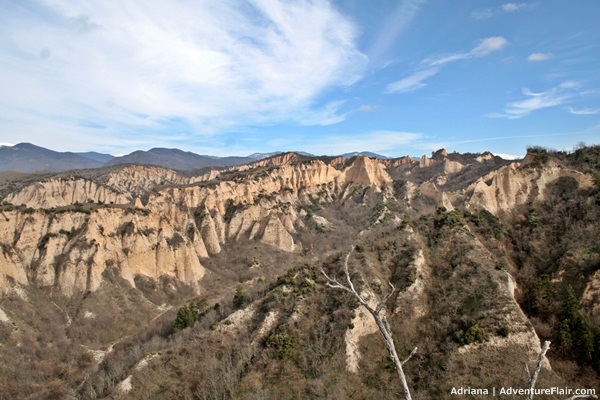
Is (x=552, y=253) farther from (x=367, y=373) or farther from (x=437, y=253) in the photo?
(x=367, y=373)

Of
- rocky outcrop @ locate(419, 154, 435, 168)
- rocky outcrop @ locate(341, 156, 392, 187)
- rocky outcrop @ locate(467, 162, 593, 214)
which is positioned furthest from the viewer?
rocky outcrop @ locate(419, 154, 435, 168)

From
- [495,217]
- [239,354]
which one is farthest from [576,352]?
[239,354]

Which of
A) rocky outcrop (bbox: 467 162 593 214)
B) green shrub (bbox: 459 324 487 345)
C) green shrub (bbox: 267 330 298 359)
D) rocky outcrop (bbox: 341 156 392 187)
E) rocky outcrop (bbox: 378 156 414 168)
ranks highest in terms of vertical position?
rocky outcrop (bbox: 378 156 414 168)

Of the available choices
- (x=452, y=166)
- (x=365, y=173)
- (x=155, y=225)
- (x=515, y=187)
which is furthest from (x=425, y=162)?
(x=155, y=225)

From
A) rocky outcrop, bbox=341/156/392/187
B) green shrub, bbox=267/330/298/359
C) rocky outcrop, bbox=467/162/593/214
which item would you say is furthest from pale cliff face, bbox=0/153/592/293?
green shrub, bbox=267/330/298/359

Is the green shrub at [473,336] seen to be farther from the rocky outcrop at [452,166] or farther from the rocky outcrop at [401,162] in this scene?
the rocky outcrop at [401,162]

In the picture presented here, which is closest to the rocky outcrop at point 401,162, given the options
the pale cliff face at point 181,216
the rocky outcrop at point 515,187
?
the pale cliff face at point 181,216

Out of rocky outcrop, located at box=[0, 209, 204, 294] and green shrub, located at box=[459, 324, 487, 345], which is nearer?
green shrub, located at box=[459, 324, 487, 345]

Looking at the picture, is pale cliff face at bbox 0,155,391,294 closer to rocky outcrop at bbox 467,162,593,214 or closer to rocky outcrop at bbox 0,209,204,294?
rocky outcrop at bbox 0,209,204,294

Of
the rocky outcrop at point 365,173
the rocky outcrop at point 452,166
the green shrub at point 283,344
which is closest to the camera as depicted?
the green shrub at point 283,344

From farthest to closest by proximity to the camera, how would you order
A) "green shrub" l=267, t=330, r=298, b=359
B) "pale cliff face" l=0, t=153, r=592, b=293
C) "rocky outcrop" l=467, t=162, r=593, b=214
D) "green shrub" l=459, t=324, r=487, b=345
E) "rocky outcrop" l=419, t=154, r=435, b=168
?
1. "rocky outcrop" l=419, t=154, r=435, b=168
2. "pale cliff face" l=0, t=153, r=592, b=293
3. "rocky outcrop" l=467, t=162, r=593, b=214
4. "green shrub" l=267, t=330, r=298, b=359
5. "green shrub" l=459, t=324, r=487, b=345

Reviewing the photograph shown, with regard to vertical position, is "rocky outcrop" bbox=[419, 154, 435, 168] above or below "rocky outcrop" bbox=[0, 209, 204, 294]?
above

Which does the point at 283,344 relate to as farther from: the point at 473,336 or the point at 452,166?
the point at 452,166
